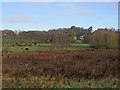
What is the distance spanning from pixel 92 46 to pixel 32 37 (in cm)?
1289

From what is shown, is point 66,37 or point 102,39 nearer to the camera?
point 102,39

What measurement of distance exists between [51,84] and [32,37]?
27.0 meters

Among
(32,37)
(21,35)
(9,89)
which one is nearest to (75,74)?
(9,89)

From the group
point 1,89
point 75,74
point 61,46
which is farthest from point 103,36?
point 1,89

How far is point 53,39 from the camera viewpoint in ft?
89.0

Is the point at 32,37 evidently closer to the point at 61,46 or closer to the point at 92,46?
the point at 61,46

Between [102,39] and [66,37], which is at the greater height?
[66,37]

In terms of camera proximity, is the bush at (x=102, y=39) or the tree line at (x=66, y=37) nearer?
the tree line at (x=66, y=37)

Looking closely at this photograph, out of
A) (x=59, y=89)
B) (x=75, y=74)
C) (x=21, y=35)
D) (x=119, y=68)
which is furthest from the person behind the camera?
(x=21, y=35)

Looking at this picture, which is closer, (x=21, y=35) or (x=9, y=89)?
(x=9, y=89)

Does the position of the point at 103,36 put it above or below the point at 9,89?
above

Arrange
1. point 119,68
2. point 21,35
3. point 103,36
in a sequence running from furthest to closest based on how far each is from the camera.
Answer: point 21,35 → point 103,36 → point 119,68

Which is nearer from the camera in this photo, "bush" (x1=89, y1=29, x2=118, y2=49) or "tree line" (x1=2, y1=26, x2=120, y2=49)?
"tree line" (x1=2, y1=26, x2=120, y2=49)

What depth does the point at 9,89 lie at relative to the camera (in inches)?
229
